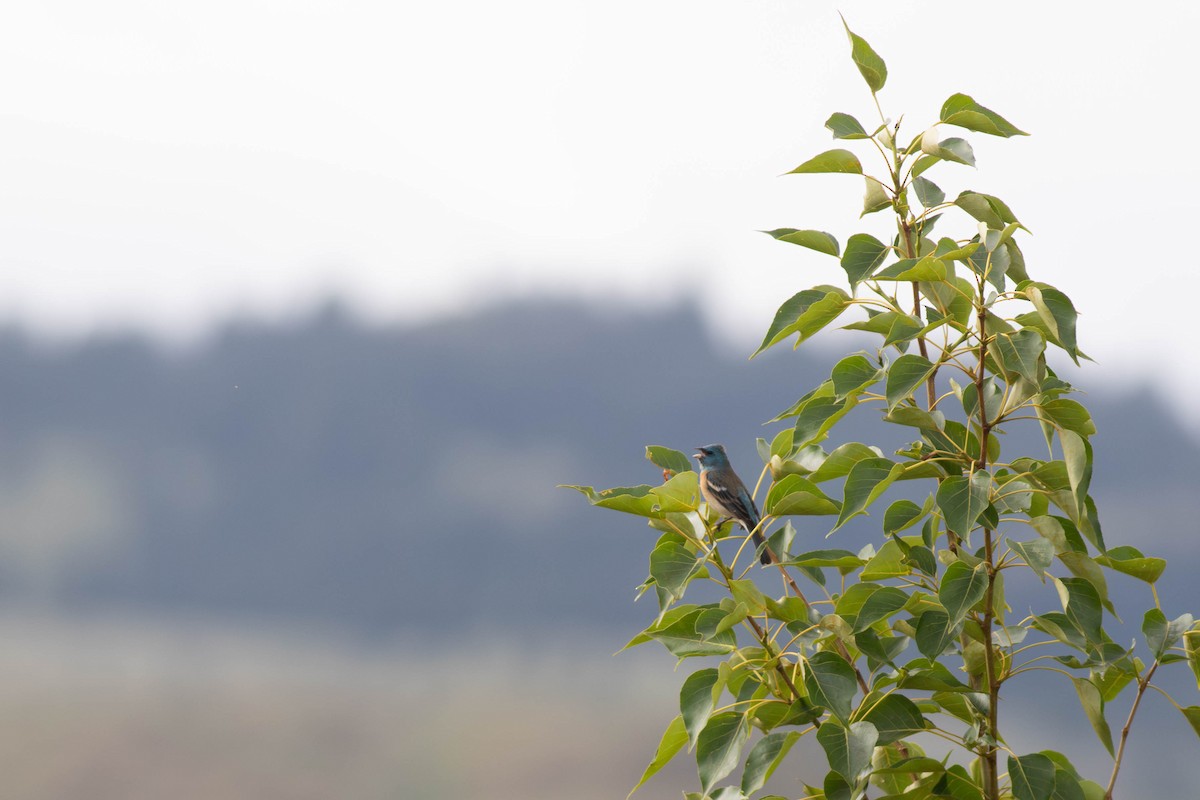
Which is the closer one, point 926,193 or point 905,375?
point 905,375

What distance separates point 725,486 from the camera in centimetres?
157

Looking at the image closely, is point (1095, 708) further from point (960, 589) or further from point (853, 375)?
point (853, 375)

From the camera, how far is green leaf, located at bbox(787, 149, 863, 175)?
1.00m

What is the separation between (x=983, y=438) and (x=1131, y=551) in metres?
0.25

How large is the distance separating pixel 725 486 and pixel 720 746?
68 cm

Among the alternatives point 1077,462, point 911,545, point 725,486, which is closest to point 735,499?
point 725,486

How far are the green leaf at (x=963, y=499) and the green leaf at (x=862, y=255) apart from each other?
19cm

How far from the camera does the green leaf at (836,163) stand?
100 cm

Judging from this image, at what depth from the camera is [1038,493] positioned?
3.24 feet

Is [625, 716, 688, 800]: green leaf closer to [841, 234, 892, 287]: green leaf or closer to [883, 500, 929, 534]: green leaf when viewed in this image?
[883, 500, 929, 534]: green leaf

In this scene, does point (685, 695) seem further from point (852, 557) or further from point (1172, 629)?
point (1172, 629)

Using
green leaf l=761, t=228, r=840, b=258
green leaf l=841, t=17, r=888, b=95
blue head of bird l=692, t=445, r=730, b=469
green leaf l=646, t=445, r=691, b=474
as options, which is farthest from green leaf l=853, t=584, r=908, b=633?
blue head of bird l=692, t=445, r=730, b=469

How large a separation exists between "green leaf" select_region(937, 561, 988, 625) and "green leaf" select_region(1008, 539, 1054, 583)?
35 millimetres

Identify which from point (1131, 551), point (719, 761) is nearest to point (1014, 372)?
point (1131, 551)
